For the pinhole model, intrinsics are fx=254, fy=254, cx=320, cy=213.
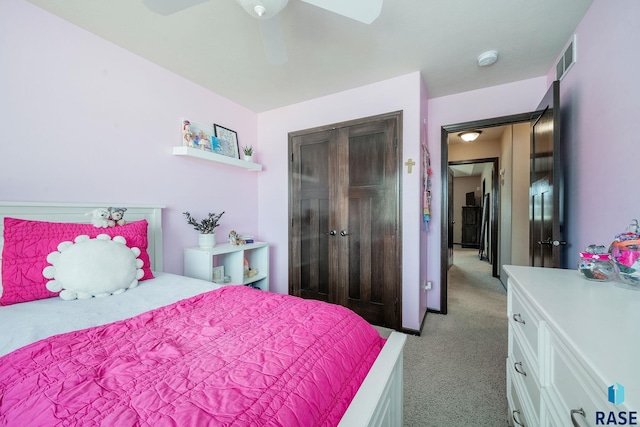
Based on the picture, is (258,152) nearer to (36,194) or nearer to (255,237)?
(255,237)

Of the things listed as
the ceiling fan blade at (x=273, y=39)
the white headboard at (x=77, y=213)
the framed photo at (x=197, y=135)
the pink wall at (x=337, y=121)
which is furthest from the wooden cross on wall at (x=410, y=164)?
the white headboard at (x=77, y=213)

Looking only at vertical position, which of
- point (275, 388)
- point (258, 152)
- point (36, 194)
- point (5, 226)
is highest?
point (258, 152)

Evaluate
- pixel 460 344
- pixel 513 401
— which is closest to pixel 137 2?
pixel 513 401


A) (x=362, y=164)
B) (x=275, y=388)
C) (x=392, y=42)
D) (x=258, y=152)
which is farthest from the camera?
(x=258, y=152)

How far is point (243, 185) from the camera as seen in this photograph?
3.12 metres

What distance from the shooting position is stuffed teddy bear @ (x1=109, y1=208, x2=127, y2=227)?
170 centimetres

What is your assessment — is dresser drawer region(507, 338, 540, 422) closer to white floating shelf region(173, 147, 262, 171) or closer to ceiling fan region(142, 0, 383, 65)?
ceiling fan region(142, 0, 383, 65)

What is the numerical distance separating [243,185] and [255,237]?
2.29 feet

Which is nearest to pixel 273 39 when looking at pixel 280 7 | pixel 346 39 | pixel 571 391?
pixel 280 7

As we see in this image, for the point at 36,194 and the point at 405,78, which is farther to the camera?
the point at 405,78

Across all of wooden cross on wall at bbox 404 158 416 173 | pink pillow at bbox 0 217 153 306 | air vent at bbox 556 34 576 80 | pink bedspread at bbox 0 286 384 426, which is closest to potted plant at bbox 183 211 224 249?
pink pillow at bbox 0 217 153 306

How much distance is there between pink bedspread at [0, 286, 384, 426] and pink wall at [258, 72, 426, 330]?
1410 mm

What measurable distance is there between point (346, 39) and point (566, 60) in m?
1.66

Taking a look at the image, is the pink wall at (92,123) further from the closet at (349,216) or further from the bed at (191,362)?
the closet at (349,216)
